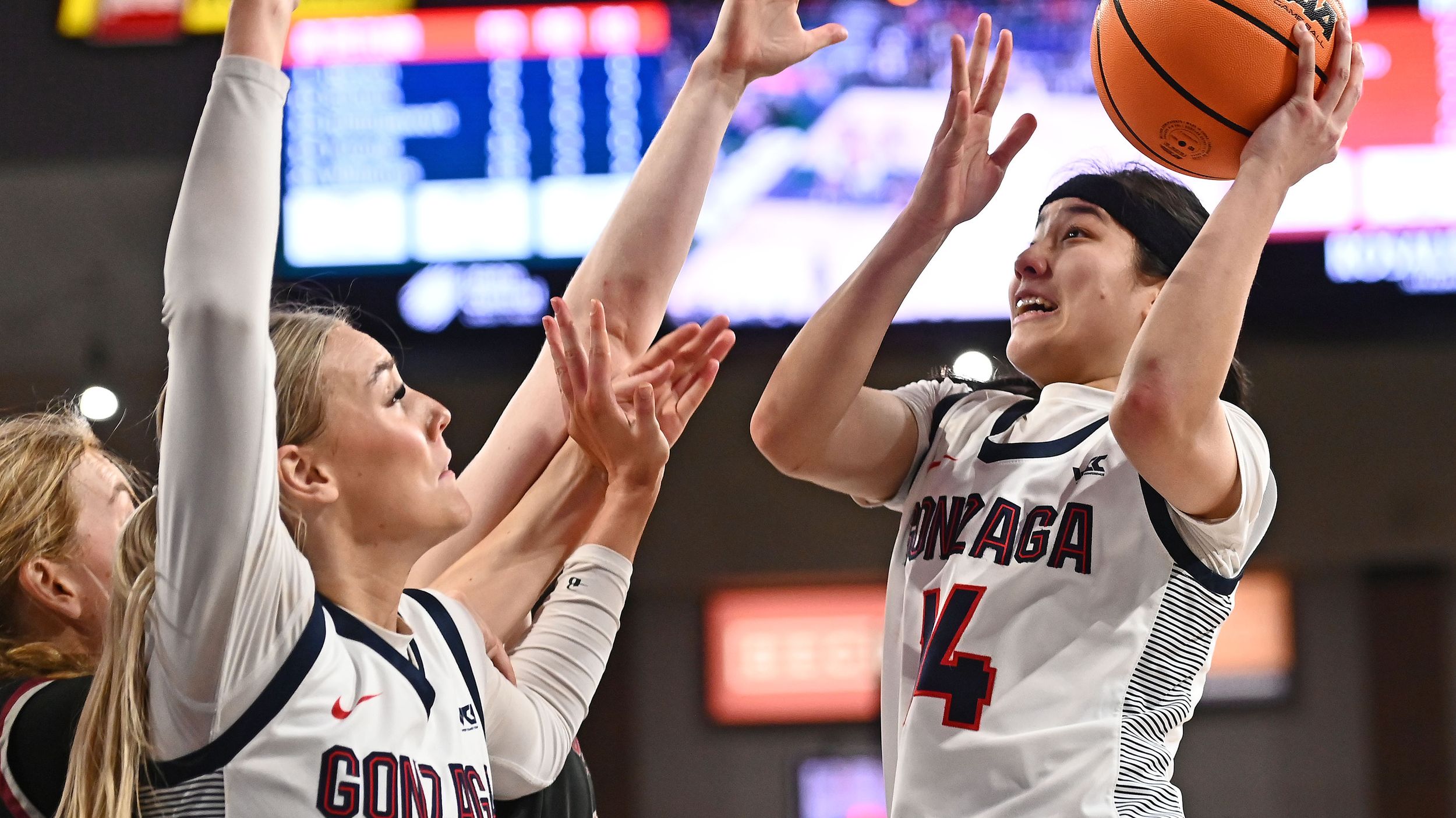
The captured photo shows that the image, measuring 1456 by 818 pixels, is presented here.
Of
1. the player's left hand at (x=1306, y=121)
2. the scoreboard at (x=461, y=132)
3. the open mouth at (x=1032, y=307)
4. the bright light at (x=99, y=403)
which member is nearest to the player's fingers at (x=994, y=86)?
the open mouth at (x=1032, y=307)

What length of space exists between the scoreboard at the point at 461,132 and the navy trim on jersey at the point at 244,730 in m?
4.49

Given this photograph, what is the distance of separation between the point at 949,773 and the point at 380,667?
76cm

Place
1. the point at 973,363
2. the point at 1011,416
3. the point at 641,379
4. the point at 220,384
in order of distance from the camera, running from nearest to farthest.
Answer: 1. the point at 220,384
2. the point at 641,379
3. the point at 1011,416
4. the point at 973,363

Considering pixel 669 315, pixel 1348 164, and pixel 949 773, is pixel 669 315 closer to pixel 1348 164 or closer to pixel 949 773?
pixel 1348 164

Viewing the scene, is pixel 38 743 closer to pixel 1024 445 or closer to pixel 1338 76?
pixel 1024 445

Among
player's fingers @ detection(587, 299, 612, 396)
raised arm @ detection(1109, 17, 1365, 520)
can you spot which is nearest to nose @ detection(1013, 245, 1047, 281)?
raised arm @ detection(1109, 17, 1365, 520)

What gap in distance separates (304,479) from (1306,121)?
132 centimetres

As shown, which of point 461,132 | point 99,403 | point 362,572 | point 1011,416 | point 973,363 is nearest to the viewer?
point 362,572

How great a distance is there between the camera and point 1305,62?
1.85m

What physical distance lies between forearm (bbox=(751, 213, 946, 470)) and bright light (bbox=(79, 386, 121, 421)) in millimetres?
4964

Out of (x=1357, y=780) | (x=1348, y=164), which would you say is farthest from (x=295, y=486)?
(x=1357, y=780)

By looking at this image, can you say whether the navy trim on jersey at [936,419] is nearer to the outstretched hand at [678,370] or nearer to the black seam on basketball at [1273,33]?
the outstretched hand at [678,370]

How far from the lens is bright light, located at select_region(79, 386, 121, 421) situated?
20.5 feet

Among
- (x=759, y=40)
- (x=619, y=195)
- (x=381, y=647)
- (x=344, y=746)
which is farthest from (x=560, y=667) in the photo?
(x=619, y=195)
